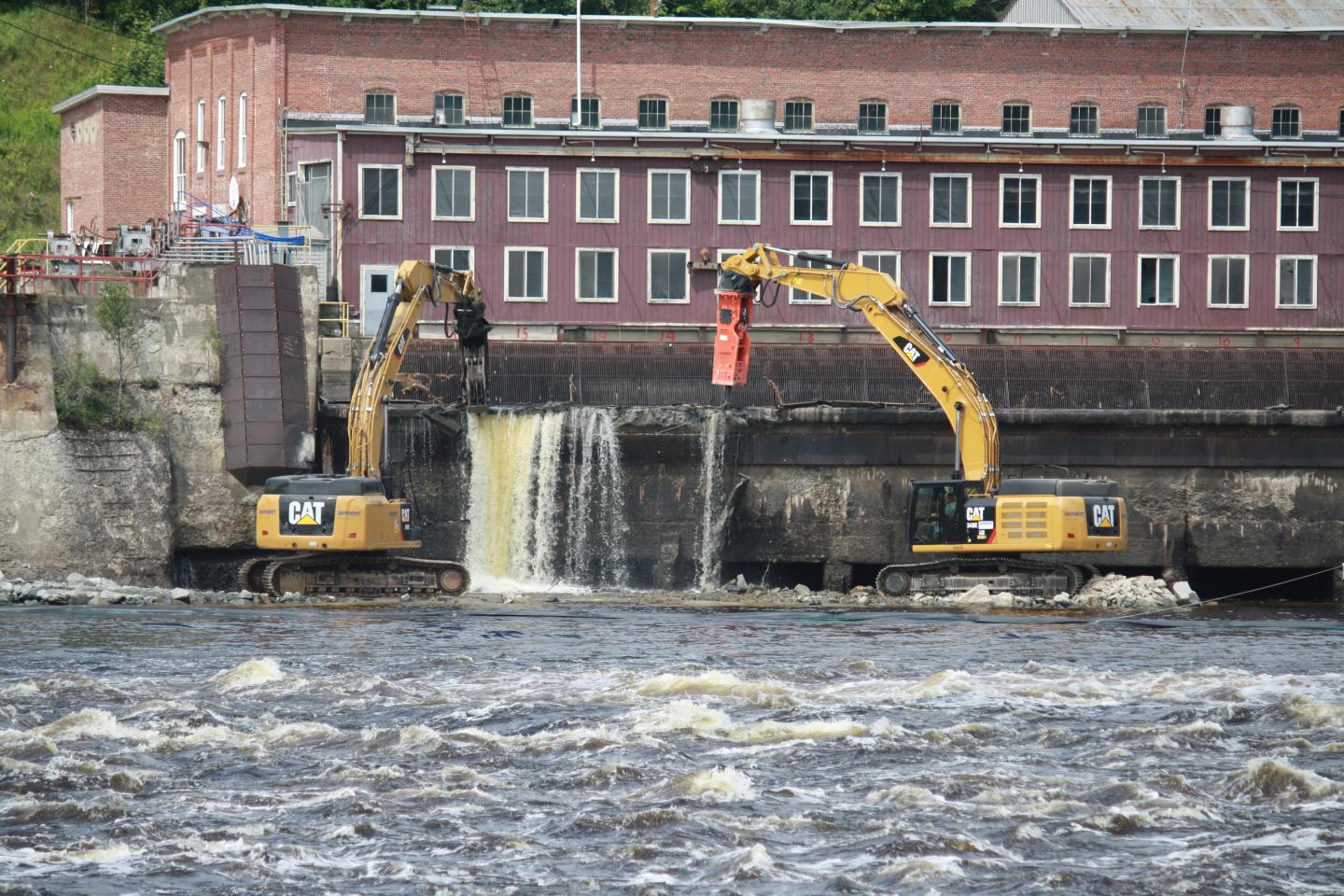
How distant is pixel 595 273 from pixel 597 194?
7.08 feet

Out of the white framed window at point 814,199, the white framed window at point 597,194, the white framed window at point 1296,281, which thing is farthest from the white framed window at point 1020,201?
the white framed window at point 597,194

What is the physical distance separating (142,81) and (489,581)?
41.3 m

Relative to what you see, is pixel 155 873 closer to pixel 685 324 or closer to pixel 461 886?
pixel 461 886

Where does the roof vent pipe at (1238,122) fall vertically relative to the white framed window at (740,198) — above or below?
above

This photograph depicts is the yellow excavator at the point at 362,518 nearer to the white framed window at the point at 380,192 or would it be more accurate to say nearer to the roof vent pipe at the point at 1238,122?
the white framed window at the point at 380,192

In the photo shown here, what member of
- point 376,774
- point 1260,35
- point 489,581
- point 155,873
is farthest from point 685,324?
point 155,873

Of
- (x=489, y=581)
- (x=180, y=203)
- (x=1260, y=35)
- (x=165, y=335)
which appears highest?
(x=1260, y=35)

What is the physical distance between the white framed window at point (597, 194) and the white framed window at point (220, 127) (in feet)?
52.0

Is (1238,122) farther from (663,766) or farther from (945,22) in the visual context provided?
→ (663,766)

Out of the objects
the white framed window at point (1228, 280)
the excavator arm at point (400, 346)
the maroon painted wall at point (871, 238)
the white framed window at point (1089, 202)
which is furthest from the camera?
the white framed window at point (1228, 280)

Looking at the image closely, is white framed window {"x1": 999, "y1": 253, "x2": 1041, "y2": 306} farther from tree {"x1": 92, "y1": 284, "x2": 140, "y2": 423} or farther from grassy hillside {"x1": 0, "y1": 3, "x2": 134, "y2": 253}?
grassy hillside {"x1": 0, "y1": 3, "x2": 134, "y2": 253}

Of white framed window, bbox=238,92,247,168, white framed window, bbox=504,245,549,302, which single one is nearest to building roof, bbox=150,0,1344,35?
white framed window, bbox=238,92,247,168

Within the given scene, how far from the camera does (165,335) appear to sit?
41781 millimetres

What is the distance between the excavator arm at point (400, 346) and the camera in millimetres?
38906
